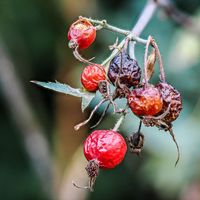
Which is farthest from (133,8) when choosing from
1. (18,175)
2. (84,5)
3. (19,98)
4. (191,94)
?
(18,175)

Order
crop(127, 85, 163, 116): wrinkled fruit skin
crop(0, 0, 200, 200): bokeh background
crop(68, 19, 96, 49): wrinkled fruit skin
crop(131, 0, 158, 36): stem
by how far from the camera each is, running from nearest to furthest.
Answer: crop(127, 85, 163, 116): wrinkled fruit skin, crop(68, 19, 96, 49): wrinkled fruit skin, crop(131, 0, 158, 36): stem, crop(0, 0, 200, 200): bokeh background

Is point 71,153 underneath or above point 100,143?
underneath

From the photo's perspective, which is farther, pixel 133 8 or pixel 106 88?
pixel 133 8

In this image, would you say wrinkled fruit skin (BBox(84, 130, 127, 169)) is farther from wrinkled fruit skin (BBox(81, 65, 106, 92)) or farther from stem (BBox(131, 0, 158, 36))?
stem (BBox(131, 0, 158, 36))

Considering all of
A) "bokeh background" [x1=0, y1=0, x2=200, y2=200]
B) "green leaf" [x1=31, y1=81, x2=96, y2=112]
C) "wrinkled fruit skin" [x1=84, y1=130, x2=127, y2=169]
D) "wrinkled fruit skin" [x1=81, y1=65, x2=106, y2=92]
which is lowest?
"bokeh background" [x1=0, y1=0, x2=200, y2=200]

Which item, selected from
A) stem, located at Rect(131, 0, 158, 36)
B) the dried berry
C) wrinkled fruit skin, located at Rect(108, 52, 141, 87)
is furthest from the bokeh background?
wrinkled fruit skin, located at Rect(108, 52, 141, 87)

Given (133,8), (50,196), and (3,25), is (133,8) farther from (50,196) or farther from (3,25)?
(50,196)
